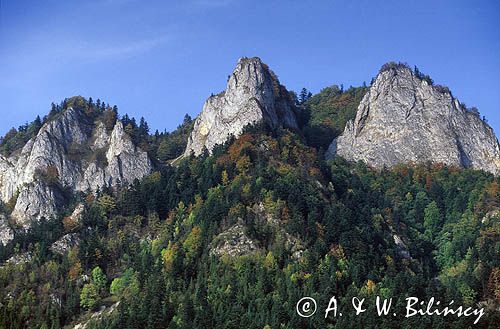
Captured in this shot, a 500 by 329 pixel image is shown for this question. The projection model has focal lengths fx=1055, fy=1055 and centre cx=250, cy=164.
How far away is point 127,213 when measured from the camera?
6422 inches

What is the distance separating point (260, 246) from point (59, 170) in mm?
67320

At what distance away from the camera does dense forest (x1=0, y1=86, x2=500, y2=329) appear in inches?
4857

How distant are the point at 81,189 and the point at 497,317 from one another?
9213 cm

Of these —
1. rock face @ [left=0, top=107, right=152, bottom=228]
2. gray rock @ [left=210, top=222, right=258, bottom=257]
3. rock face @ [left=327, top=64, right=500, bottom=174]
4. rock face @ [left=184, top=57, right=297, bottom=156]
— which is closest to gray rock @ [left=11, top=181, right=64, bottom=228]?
rock face @ [left=0, top=107, right=152, bottom=228]

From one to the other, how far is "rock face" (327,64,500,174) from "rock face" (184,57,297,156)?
44.8 ft

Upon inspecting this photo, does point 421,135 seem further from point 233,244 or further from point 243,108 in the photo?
point 233,244

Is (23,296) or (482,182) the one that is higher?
(482,182)

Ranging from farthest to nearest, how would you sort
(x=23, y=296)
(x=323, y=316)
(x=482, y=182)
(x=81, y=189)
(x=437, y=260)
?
1. (x=81, y=189)
2. (x=482, y=182)
3. (x=437, y=260)
4. (x=23, y=296)
5. (x=323, y=316)

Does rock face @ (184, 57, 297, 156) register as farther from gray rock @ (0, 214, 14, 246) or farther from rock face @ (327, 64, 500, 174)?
gray rock @ (0, 214, 14, 246)

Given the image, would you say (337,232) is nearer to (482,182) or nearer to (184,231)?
(184,231)

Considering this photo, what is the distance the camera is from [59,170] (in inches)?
7579

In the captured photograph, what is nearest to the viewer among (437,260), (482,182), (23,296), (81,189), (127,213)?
(23,296)

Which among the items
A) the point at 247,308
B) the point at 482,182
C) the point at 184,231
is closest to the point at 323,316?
the point at 247,308

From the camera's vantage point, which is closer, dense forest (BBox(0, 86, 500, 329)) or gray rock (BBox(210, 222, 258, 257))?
dense forest (BBox(0, 86, 500, 329))
